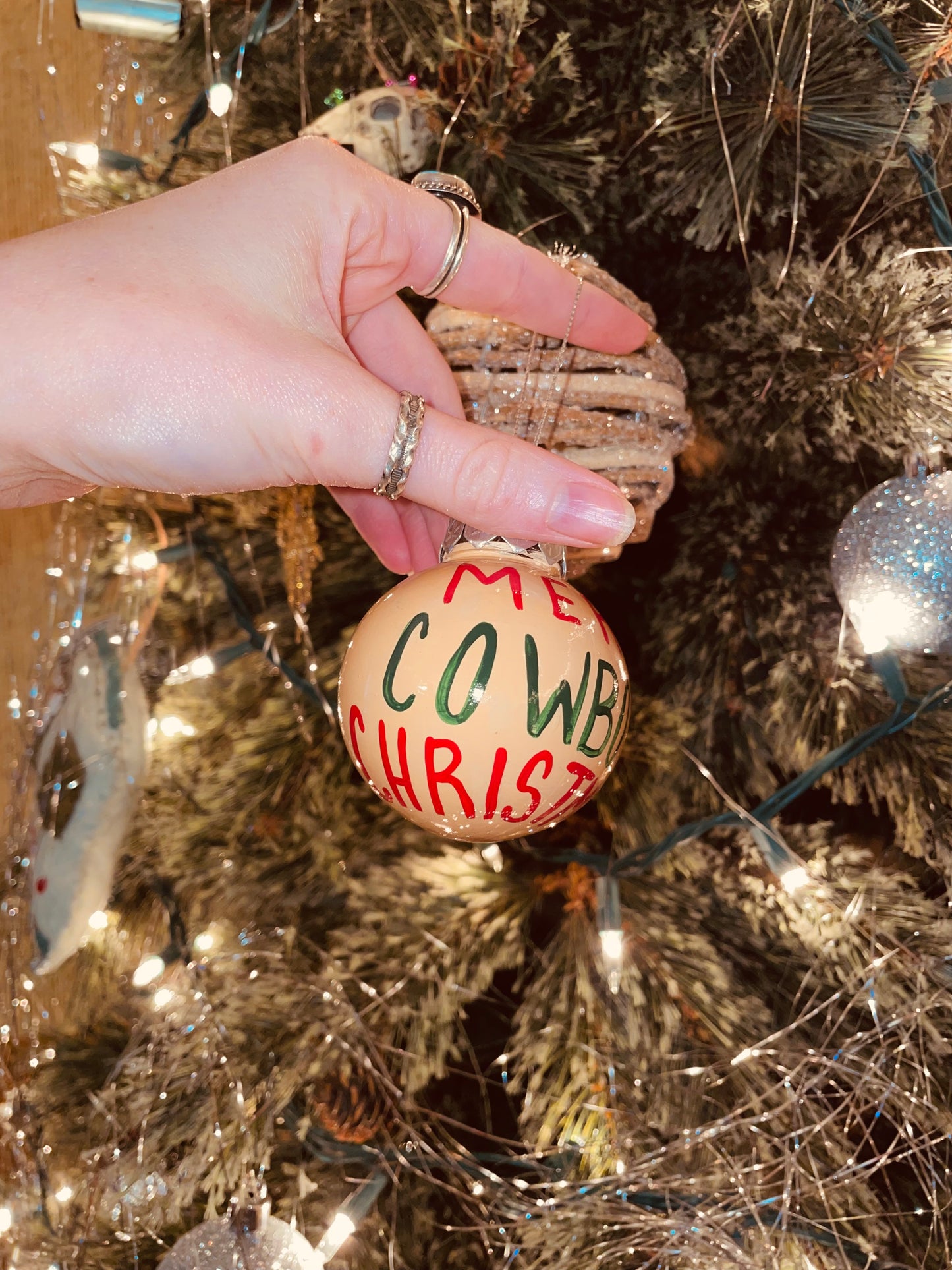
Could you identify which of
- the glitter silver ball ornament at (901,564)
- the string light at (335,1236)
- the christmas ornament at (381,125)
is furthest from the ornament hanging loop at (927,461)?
the string light at (335,1236)

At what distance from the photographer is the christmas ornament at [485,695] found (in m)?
0.44

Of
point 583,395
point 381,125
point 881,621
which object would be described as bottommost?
point 881,621

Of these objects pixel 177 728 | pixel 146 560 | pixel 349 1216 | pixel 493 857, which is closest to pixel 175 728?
pixel 177 728

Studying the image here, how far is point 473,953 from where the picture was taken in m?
0.68

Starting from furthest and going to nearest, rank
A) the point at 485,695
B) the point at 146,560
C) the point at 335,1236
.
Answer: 1. the point at 146,560
2. the point at 335,1236
3. the point at 485,695

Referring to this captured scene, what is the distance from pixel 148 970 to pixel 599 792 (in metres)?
0.37

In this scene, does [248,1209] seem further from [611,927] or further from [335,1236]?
[611,927]

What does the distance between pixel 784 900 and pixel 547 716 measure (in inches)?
10.7

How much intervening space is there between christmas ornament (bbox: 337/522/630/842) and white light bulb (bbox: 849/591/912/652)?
7.1 inches

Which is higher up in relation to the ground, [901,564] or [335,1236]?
[901,564]

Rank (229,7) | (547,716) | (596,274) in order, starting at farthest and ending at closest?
(229,7)
(596,274)
(547,716)

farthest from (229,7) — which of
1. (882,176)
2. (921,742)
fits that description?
(921,742)

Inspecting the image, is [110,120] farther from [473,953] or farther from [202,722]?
[473,953]

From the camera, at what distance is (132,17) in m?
0.65
